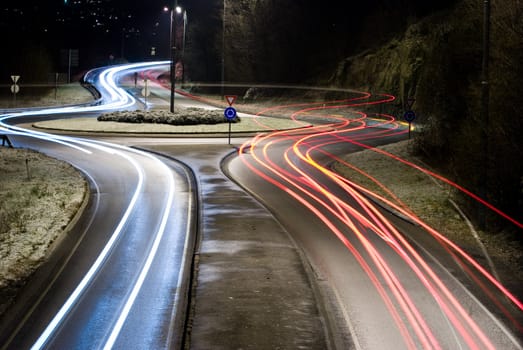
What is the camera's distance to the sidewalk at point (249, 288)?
29.3 ft

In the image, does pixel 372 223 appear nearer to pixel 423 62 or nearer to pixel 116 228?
pixel 116 228

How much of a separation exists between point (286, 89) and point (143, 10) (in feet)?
372

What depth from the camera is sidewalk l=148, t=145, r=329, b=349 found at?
894 centimetres

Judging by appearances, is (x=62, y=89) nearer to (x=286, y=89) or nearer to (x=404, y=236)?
(x=286, y=89)

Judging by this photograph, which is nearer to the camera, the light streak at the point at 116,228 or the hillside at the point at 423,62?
the light streak at the point at 116,228

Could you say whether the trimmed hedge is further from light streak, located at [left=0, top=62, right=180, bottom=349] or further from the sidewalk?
the sidewalk

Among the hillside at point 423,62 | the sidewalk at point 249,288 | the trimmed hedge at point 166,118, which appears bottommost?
the sidewalk at point 249,288

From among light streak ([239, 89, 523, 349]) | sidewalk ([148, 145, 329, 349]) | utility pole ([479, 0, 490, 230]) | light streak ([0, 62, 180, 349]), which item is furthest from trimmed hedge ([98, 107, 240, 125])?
utility pole ([479, 0, 490, 230])

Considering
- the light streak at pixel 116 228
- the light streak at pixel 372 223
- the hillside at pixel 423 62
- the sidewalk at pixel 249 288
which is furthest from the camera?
the hillside at pixel 423 62

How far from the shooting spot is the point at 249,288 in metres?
11.1

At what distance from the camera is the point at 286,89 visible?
69.2 metres

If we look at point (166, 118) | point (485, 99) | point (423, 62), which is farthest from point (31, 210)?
point (166, 118)

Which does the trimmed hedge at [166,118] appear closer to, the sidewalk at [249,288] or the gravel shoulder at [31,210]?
the gravel shoulder at [31,210]

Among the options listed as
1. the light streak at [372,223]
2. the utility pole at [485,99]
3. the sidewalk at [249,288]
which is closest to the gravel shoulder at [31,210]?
the sidewalk at [249,288]
